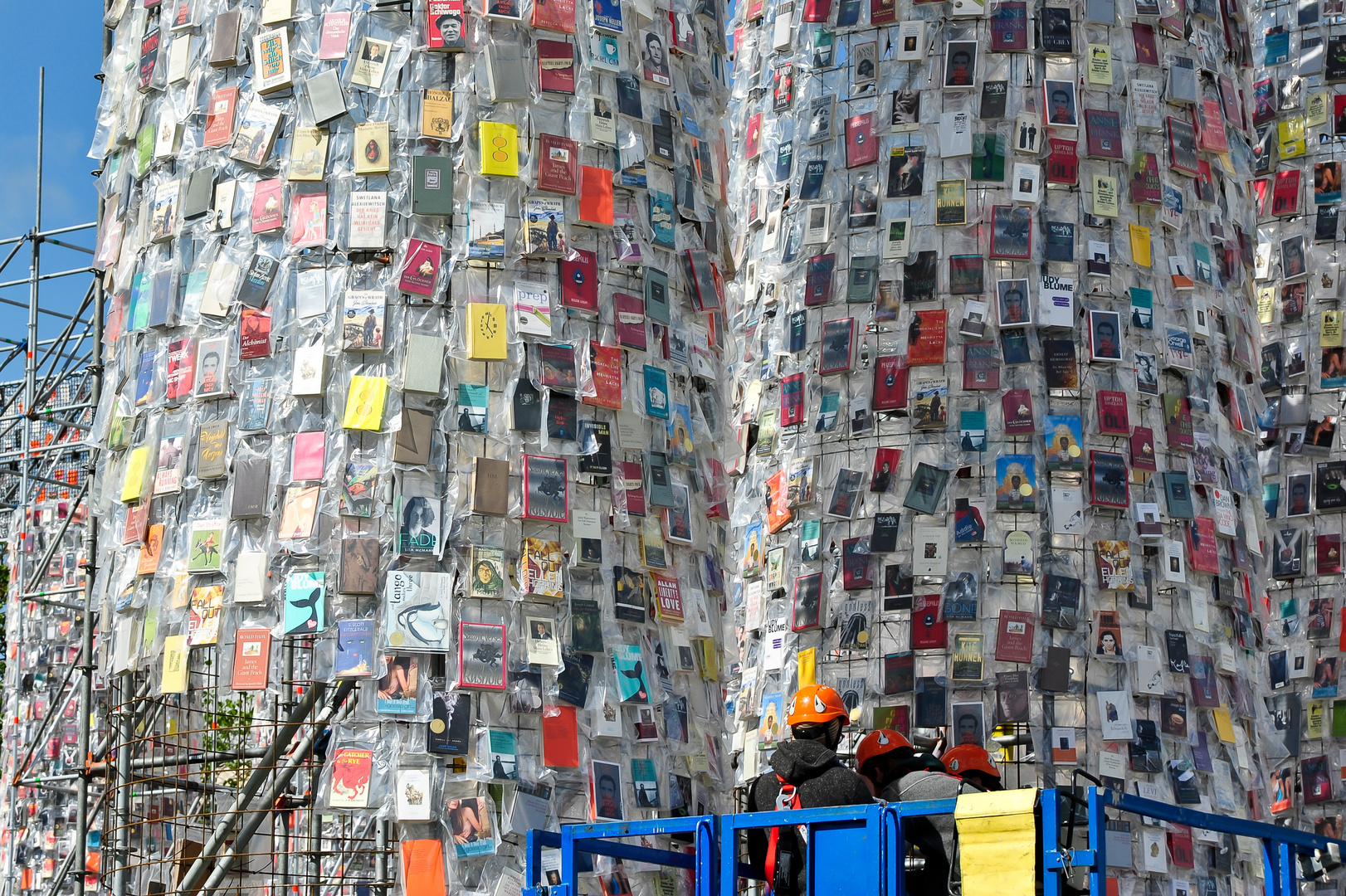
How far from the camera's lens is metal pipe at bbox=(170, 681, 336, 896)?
9.42 meters

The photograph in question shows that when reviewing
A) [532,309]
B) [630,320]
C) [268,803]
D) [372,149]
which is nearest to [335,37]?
[372,149]

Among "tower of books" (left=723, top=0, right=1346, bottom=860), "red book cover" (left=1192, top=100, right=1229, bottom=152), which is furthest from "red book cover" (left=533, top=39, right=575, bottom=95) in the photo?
"red book cover" (left=1192, top=100, right=1229, bottom=152)

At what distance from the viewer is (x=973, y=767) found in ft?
30.8

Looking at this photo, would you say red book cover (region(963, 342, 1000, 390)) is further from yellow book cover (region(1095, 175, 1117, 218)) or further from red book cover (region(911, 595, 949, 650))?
red book cover (region(911, 595, 949, 650))

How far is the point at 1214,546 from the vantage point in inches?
493

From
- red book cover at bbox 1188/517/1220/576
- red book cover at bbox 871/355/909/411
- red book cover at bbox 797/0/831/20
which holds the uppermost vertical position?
red book cover at bbox 797/0/831/20

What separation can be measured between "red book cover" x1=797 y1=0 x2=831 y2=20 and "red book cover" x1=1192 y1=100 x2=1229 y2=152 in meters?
2.88

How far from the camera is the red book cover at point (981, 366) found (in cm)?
1245

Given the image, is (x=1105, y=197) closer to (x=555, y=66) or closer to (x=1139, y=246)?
(x=1139, y=246)

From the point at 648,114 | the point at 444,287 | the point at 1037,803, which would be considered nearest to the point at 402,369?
the point at 444,287

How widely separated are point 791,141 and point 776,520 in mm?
2984

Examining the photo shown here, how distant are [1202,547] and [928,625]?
2.04 meters

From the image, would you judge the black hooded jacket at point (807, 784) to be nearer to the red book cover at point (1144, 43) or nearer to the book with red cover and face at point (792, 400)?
the book with red cover and face at point (792, 400)

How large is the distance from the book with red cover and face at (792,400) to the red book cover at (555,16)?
3931mm
